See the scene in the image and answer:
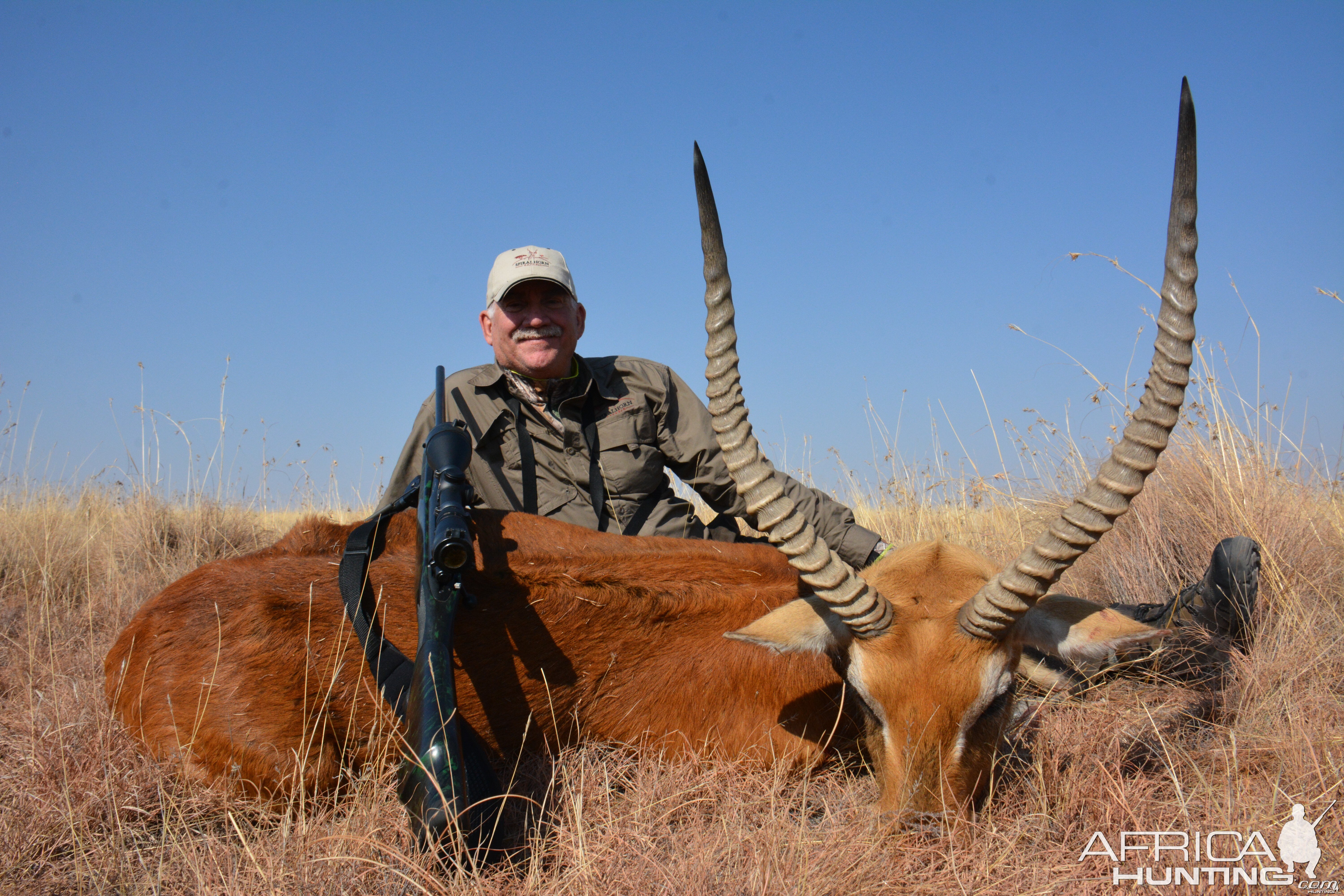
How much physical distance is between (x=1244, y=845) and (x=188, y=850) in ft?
10.5

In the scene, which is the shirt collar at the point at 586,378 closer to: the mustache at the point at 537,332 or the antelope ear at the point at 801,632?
the mustache at the point at 537,332

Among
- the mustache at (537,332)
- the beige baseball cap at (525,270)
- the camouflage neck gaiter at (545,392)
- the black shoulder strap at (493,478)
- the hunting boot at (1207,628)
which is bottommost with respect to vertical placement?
the hunting boot at (1207,628)

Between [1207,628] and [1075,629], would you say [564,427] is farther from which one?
[1207,628]

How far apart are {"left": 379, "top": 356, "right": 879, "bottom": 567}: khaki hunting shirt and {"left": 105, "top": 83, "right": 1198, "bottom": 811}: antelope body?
1.21 metres

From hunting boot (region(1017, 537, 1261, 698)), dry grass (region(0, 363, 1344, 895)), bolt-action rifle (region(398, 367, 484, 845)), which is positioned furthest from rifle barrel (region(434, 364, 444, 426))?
hunting boot (region(1017, 537, 1261, 698))

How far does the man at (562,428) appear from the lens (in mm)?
4781

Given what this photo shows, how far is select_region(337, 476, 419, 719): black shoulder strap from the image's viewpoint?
Result: 9.08ft

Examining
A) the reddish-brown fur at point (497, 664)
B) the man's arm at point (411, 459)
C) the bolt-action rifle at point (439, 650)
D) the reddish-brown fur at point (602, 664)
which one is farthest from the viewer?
the man's arm at point (411, 459)

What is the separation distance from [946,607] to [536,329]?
10.0 feet

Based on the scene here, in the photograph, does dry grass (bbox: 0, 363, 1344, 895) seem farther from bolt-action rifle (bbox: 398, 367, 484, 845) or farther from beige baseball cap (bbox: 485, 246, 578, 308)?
beige baseball cap (bbox: 485, 246, 578, 308)

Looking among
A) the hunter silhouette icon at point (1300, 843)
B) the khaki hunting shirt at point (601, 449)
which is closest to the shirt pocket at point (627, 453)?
the khaki hunting shirt at point (601, 449)

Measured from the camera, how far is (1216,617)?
3875 millimetres

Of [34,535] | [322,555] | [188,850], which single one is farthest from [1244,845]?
[34,535]

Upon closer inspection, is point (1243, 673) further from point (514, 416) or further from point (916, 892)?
point (514, 416)
